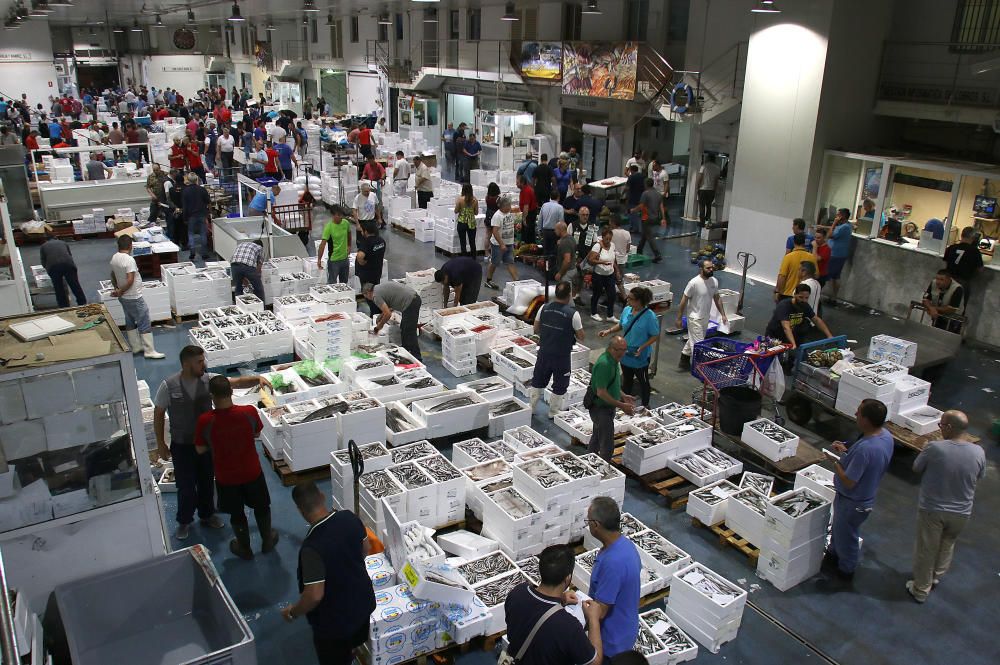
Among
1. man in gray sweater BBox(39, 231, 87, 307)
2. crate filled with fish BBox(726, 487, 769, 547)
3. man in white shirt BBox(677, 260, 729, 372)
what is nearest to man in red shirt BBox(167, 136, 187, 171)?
man in gray sweater BBox(39, 231, 87, 307)

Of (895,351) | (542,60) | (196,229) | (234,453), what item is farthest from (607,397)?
(542,60)

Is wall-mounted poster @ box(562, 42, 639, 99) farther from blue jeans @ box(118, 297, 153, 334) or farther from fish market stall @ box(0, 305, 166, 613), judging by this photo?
fish market stall @ box(0, 305, 166, 613)

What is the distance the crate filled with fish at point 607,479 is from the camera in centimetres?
688

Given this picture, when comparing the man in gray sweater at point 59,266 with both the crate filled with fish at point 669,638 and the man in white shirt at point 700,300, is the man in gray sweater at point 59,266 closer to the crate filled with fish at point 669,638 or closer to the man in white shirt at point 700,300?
the man in white shirt at point 700,300

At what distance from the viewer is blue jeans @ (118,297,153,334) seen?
392 inches

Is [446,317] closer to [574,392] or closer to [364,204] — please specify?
[574,392]

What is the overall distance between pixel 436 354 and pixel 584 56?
12.9m

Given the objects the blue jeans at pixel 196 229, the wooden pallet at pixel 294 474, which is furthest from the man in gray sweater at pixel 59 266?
the wooden pallet at pixel 294 474

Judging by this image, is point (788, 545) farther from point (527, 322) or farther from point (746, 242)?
point (746, 242)

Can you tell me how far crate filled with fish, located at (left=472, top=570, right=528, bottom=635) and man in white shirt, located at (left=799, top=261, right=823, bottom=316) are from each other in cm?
585

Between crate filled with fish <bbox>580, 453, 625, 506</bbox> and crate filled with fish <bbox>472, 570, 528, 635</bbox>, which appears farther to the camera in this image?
crate filled with fish <bbox>580, 453, 625, 506</bbox>

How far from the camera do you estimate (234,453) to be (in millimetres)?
6074

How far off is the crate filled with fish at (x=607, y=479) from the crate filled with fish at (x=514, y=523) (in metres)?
0.69

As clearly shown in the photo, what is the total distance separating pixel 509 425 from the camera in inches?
336
